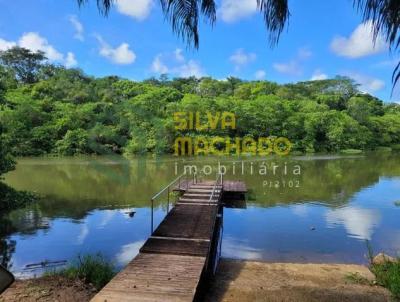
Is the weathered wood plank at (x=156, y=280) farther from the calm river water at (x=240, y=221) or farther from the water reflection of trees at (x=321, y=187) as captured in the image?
the water reflection of trees at (x=321, y=187)

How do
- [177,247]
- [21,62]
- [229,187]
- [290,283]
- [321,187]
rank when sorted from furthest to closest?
1. [21,62]
2. [321,187]
3. [229,187]
4. [177,247]
5. [290,283]

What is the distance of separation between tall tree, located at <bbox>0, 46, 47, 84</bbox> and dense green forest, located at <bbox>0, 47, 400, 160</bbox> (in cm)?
13

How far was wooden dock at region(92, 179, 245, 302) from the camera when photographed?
4887 mm

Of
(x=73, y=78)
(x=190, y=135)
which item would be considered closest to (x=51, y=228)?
(x=190, y=135)

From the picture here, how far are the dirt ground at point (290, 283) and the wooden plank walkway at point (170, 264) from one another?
1.79ft

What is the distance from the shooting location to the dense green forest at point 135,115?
39125mm

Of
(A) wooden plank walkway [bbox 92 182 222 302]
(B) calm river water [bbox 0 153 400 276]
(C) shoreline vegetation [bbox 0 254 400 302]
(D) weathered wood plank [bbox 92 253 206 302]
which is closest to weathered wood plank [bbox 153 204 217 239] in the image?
(A) wooden plank walkway [bbox 92 182 222 302]

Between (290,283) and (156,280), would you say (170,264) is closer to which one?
(156,280)

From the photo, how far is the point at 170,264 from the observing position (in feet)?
20.0

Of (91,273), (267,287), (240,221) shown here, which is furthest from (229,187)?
(91,273)

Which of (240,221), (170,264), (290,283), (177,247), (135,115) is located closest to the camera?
(170,264)

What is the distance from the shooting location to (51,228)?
34.4 feet

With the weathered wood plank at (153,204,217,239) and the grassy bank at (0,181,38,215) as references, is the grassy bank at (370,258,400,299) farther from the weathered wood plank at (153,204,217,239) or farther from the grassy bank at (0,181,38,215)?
the grassy bank at (0,181,38,215)

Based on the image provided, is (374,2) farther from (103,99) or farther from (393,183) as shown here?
(103,99)
